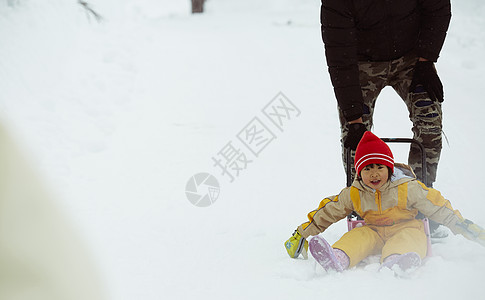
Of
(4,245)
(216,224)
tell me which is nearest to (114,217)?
(216,224)

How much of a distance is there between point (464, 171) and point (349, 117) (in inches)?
95.9

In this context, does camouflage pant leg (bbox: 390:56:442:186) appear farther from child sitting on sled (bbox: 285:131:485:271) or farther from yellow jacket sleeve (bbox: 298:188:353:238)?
yellow jacket sleeve (bbox: 298:188:353:238)

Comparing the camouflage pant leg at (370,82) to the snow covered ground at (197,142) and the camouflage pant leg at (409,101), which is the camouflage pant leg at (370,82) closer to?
the camouflage pant leg at (409,101)

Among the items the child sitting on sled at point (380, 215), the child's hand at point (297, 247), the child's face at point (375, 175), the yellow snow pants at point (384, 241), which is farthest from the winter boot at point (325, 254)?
the child's face at point (375, 175)

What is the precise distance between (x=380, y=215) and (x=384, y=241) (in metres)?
0.16

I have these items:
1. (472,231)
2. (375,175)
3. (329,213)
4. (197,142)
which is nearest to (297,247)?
(329,213)

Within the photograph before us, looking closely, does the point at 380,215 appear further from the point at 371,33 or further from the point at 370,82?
the point at 371,33

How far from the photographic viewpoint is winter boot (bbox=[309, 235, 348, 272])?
8.80 feet

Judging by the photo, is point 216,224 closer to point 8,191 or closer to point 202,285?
point 202,285

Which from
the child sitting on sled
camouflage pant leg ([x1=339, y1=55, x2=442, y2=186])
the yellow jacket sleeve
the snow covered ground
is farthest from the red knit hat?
the snow covered ground

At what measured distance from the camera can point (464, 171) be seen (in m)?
4.86

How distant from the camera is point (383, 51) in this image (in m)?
3.04

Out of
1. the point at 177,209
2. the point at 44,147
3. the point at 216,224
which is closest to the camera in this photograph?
the point at 216,224

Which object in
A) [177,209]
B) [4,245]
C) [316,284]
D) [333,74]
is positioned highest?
[4,245]
